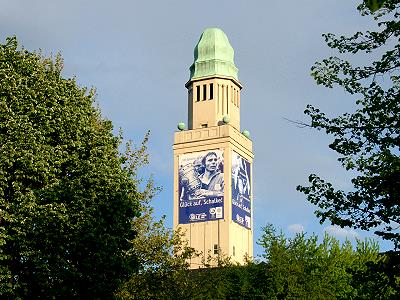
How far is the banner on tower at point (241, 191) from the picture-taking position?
128 metres

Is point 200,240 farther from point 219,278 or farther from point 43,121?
point 43,121

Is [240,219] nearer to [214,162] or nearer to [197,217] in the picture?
[197,217]

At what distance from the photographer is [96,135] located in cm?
3278

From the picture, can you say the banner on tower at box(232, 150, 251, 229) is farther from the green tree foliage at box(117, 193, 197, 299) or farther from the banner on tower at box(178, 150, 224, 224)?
the green tree foliage at box(117, 193, 197, 299)

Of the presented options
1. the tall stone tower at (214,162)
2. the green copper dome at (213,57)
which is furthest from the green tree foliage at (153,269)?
the green copper dome at (213,57)

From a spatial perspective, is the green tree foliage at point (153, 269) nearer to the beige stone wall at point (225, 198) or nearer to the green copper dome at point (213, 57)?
the beige stone wall at point (225, 198)

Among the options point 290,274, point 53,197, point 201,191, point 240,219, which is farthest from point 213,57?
point 53,197

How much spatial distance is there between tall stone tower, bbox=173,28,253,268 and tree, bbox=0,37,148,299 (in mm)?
90460

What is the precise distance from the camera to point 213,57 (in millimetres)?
137625

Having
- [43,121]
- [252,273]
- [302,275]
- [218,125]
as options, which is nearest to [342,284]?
[302,275]

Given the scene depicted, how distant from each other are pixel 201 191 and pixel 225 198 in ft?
12.4

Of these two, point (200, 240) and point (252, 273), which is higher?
point (200, 240)

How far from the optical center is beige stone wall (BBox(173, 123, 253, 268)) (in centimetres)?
12600

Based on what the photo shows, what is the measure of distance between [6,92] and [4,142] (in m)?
1.97
